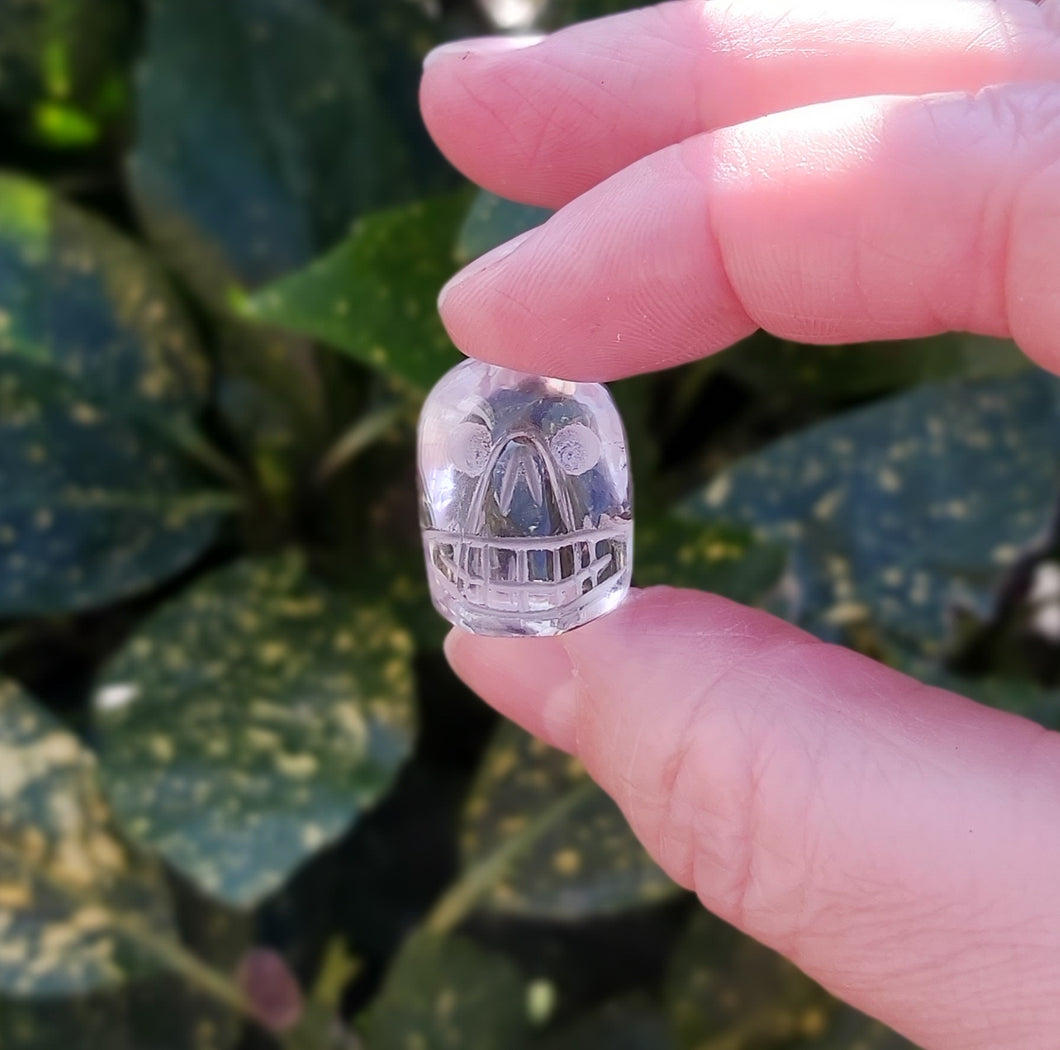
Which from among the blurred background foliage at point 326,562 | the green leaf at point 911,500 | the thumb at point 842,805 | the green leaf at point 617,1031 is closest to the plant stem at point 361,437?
the blurred background foliage at point 326,562

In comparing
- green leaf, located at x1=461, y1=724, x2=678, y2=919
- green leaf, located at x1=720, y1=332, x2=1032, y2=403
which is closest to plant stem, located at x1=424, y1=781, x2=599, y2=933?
green leaf, located at x1=461, y1=724, x2=678, y2=919

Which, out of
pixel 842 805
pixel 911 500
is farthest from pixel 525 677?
pixel 911 500

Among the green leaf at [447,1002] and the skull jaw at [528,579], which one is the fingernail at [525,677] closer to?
the skull jaw at [528,579]

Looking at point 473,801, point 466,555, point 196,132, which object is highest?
point 196,132

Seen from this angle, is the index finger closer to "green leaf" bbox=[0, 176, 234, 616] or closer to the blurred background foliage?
the blurred background foliage

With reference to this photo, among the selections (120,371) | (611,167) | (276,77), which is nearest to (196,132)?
(276,77)

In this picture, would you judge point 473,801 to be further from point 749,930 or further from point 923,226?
point 923,226
